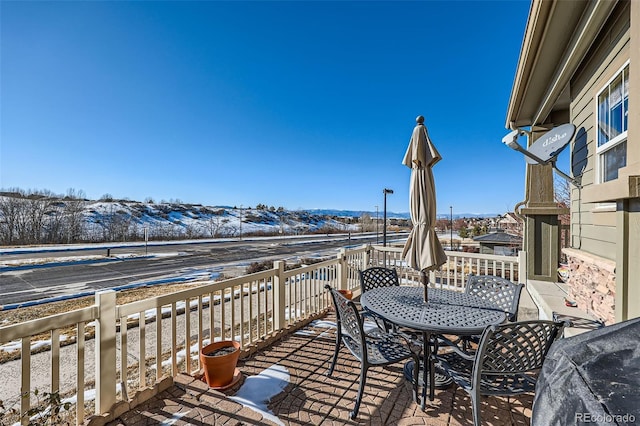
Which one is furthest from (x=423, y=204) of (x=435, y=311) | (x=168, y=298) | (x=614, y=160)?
(x=168, y=298)

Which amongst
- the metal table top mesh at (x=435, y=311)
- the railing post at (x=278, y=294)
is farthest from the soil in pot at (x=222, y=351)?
the metal table top mesh at (x=435, y=311)

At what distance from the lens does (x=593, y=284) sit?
9.05 feet

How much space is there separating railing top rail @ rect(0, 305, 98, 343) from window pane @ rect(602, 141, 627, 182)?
14.6 feet

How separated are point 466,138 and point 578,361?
1478cm

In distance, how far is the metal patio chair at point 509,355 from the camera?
1.60m

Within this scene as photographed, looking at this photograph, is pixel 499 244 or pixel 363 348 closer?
pixel 363 348

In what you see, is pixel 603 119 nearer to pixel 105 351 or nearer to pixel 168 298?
pixel 168 298

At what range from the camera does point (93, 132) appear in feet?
43.3

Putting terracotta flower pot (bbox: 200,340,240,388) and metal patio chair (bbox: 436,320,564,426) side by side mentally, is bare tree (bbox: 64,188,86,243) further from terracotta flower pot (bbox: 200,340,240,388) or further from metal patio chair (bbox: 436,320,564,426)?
metal patio chair (bbox: 436,320,564,426)

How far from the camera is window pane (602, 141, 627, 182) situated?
241cm

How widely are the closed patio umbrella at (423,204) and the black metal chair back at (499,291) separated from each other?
0.76 metres

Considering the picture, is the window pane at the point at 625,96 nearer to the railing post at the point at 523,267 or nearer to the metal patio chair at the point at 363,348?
the railing post at the point at 523,267

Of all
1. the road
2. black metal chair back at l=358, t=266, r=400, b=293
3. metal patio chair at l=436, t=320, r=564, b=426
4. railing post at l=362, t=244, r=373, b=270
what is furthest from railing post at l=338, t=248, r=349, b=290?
the road

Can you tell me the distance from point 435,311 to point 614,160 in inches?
91.1
